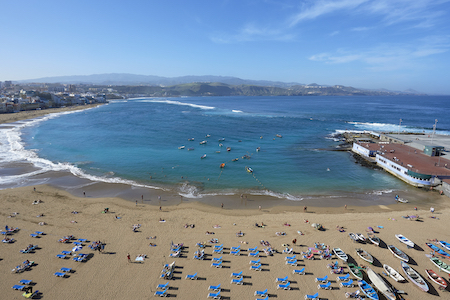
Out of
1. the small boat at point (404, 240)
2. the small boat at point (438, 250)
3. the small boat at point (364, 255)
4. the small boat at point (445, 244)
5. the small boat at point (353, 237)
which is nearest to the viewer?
the small boat at point (364, 255)

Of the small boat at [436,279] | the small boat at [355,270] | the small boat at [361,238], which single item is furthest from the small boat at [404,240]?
the small boat at [355,270]

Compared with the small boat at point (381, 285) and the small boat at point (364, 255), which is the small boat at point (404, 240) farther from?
the small boat at point (381, 285)

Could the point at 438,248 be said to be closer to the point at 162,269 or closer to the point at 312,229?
the point at 312,229

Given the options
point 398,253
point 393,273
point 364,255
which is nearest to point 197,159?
point 364,255

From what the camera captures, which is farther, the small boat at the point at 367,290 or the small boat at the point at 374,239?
the small boat at the point at 374,239

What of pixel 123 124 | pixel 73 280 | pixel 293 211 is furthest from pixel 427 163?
pixel 123 124

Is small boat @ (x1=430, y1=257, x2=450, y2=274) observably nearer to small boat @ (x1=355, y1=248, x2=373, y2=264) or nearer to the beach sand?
the beach sand

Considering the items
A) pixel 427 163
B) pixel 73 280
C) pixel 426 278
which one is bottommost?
pixel 73 280
